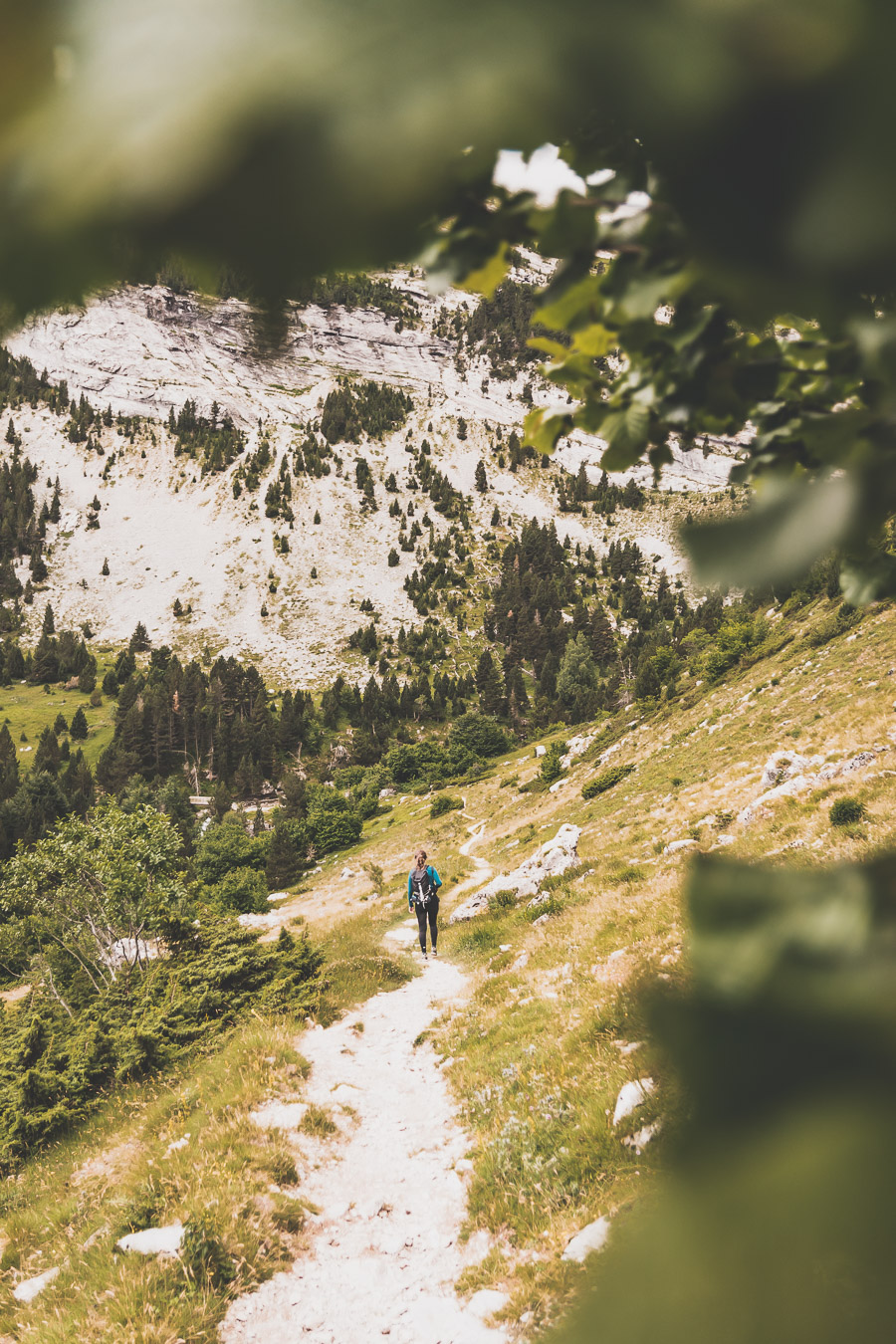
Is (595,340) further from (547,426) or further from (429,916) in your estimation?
(429,916)

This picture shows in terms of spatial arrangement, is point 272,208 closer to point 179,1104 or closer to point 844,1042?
point 844,1042

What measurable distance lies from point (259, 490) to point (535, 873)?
142 m

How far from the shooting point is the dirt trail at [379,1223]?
179 inches

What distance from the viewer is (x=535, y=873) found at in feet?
52.0

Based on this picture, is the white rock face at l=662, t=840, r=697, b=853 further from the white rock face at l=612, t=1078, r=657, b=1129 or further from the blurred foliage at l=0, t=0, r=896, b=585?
the blurred foliage at l=0, t=0, r=896, b=585

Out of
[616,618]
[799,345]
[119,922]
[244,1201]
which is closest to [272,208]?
[799,345]

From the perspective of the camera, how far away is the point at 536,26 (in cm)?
59

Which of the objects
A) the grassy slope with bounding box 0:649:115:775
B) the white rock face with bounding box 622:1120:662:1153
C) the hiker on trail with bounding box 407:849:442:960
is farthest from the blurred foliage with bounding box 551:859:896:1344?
the grassy slope with bounding box 0:649:115:775

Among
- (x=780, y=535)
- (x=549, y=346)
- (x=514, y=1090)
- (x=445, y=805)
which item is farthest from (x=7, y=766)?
(x=780, y=535)

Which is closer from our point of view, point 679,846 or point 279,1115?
point 279,1115

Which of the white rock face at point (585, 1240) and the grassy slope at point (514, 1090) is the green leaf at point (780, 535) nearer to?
the grassy slope at point (514, 1090)

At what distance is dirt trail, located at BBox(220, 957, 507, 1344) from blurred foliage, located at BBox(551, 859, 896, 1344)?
4.90 metres

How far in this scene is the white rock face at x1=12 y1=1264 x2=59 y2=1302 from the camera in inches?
201

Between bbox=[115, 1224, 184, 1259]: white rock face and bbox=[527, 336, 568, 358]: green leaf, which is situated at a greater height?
bbox=[527, 336, 568, 358]: green leaf
